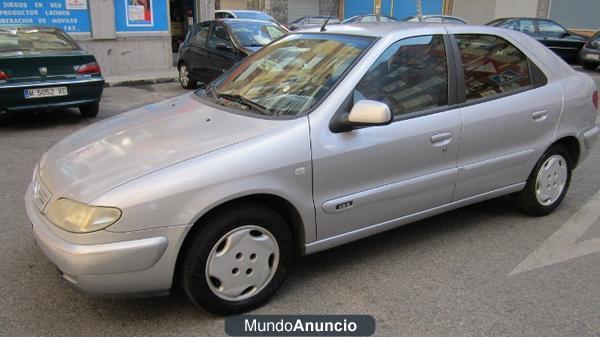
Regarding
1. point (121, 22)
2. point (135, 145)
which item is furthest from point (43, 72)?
point (121, 22)

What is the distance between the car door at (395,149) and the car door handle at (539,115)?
2.68 ft

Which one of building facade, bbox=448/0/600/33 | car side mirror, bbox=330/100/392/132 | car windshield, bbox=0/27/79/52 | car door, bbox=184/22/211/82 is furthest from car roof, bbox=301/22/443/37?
building facade, bbox=448/0/600/33

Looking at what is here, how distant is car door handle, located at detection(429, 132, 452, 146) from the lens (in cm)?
351

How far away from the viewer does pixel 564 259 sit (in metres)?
3.73

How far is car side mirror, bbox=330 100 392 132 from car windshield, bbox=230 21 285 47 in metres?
7.38

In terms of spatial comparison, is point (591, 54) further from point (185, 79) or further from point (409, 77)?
point (409, 77)

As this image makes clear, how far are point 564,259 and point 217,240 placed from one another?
248 centimetres

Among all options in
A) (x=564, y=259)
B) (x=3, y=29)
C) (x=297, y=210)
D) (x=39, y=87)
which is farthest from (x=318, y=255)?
(x=3, y=29)

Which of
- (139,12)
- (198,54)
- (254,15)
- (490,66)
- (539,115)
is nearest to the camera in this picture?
(490,66)

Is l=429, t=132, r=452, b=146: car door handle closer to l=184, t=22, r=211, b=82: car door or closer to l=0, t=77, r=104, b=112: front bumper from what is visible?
l=0, t=77, r=104, b=112: front bumper

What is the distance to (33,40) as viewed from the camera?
7.69m

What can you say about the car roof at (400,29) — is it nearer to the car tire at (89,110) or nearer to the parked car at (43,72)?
the parked car at (43,72)

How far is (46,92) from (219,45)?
375cm

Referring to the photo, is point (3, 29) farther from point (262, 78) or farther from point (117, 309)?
point (117, 309)
